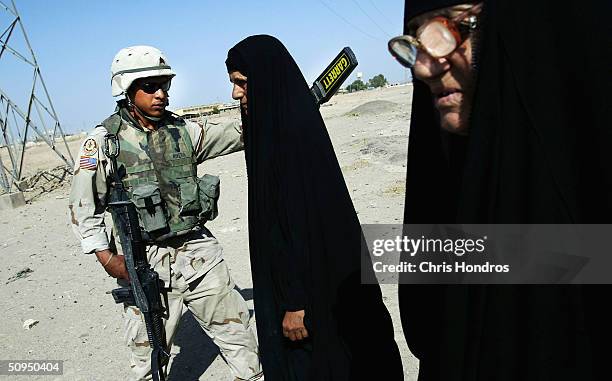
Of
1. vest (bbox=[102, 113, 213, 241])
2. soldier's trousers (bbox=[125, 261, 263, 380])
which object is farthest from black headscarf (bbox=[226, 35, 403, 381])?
vest (bbox=[102, 113, 213, 241])

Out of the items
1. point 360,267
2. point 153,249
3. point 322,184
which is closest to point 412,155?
point 322,184

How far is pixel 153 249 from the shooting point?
256 cm

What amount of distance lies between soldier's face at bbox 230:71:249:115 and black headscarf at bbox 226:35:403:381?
10cm

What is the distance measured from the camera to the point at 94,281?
5.31 meters

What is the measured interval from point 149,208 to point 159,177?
0.62 feet

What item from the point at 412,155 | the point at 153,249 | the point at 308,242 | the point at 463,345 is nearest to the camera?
the point at 463,345

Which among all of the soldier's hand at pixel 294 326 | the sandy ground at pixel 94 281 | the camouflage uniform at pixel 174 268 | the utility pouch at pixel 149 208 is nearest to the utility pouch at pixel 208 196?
the camouflage uniform at pixel 174 268

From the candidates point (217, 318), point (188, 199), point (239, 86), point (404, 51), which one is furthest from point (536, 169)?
point (217, 318)

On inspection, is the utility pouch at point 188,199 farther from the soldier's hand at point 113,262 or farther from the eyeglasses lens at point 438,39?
the eyeglasses lens at point 438,39

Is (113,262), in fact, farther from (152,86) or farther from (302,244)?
(302,244)

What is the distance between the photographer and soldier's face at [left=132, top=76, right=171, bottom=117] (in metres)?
2.48

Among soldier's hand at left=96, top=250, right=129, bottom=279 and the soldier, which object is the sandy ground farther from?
soldier's hand at left=96, top=250, right=129, bottom=279

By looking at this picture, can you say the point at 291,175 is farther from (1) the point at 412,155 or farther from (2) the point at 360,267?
(1) the point at 412,155

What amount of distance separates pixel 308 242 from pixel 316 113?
597 millimetres
